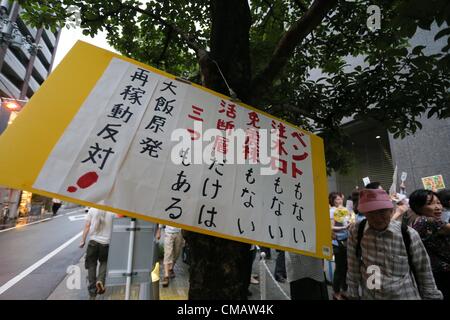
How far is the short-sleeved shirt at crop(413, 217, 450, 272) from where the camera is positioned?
2.94m

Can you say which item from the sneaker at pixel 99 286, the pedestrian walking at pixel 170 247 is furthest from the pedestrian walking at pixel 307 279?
the sneaker at pixel 99 286

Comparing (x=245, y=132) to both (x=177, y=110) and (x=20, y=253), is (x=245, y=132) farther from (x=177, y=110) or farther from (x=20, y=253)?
(x=20, y=253)

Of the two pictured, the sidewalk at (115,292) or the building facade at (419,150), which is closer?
the sidewalk at (115,292)

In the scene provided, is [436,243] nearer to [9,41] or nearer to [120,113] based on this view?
[120,113]

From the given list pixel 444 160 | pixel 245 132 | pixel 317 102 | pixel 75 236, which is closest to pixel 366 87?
pixel 317 102

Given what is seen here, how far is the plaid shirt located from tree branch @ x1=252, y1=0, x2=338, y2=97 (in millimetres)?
1826

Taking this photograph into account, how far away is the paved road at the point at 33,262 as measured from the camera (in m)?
5.93

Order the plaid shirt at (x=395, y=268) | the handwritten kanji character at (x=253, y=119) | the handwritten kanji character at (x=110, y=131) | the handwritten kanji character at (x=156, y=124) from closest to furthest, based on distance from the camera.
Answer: the handwritten kanji character at (x=110, y=131) < the handwritten kanji character at (x=156, y=124) < the handwritten kanji character at (x=253, y=119) < the plaid shirt at (x=395, y=268)

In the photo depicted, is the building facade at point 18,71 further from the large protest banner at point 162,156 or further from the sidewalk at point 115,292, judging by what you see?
the large protest banner at point 162,156

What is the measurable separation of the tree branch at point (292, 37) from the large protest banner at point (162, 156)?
0.49 m

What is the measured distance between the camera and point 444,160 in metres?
8.95

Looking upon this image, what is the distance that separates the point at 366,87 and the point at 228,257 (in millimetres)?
3108

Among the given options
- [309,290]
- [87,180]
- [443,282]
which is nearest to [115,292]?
[309,290]

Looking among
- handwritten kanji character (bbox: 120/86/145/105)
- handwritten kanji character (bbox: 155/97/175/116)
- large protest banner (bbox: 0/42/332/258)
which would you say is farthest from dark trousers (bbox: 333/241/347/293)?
handwritten kanji character (bbox: 120/86/145/105)
